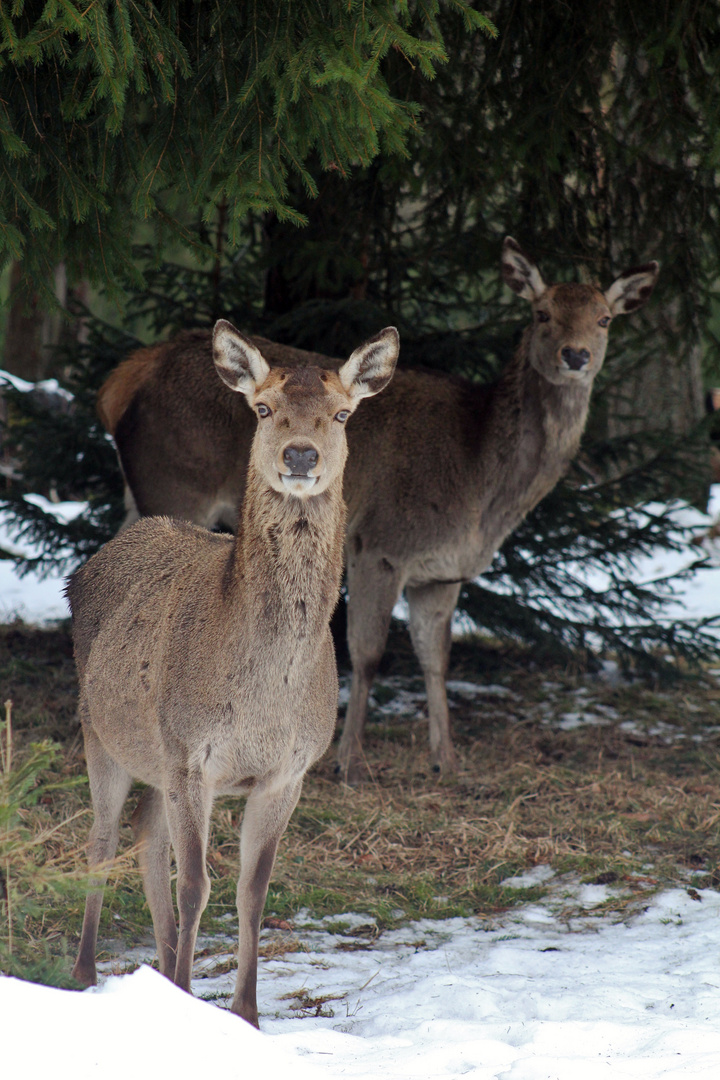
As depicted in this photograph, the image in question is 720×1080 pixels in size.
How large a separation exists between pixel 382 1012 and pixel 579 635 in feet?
18.7

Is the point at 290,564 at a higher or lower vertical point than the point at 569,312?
lower

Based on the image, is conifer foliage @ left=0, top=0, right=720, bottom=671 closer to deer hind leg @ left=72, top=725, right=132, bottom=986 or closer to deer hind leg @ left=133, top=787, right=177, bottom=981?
deer hind leg @ left=72, top=725, right=132, bottom=986

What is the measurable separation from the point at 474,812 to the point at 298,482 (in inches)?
129

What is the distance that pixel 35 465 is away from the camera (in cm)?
927

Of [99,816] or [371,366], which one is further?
[371,366]

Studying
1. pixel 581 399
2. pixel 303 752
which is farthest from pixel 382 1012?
pixel 581 399

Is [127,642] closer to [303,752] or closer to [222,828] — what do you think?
[303,752]

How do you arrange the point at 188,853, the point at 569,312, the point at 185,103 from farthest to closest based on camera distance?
the point at 569,312
the point at 185,103
the point at 188,853

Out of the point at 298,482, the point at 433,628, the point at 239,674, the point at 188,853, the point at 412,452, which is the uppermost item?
the point at 412,452

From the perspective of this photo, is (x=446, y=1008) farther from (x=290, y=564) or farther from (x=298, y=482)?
(x=298, y=482)

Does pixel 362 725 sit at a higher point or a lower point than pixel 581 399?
lower

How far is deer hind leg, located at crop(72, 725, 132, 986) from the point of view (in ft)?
14.7

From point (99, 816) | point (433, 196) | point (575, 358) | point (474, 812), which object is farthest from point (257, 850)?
point (433, 196)

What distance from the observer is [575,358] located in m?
7.53
